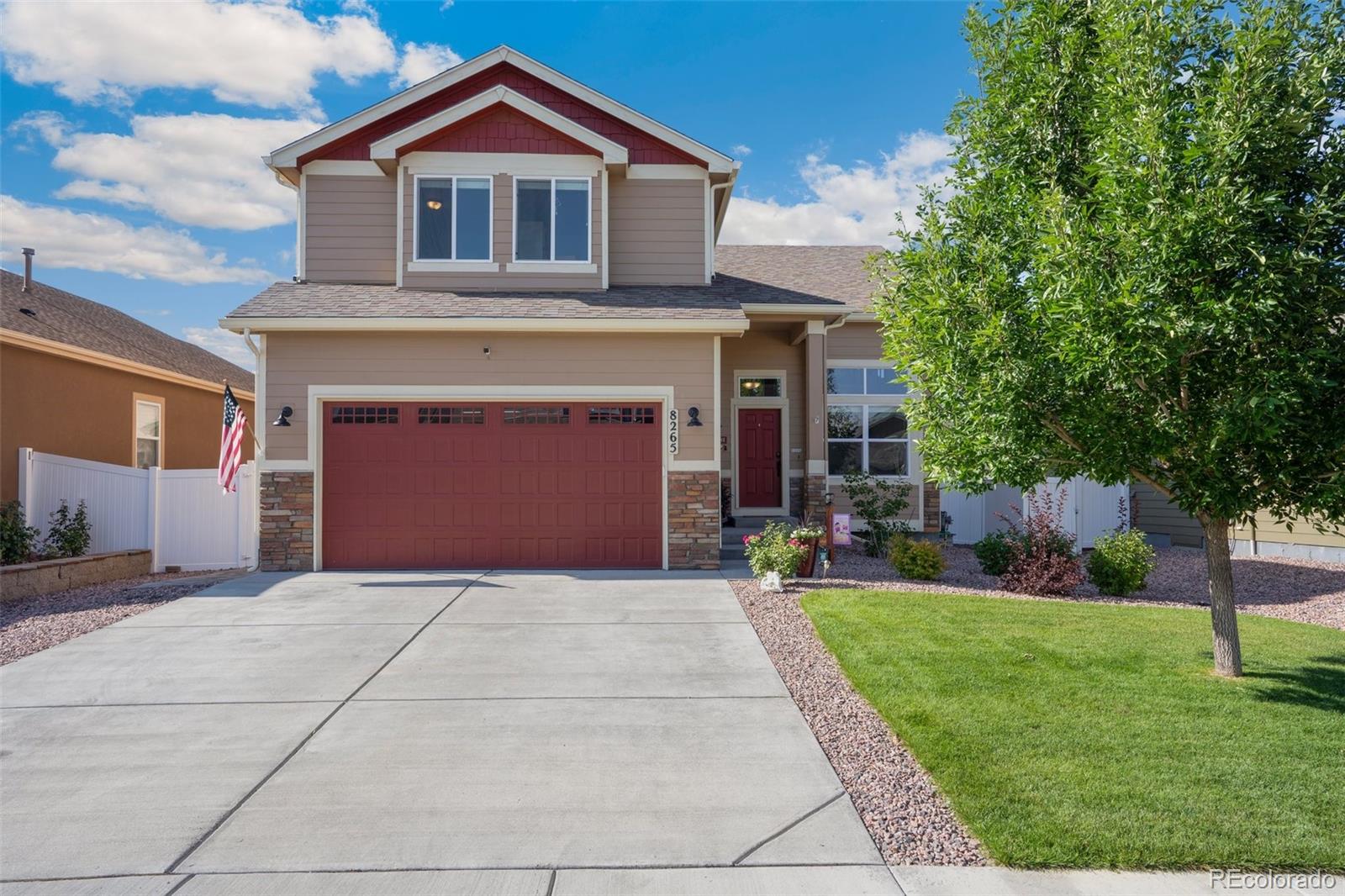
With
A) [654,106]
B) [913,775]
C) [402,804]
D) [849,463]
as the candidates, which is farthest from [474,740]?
[654,106]

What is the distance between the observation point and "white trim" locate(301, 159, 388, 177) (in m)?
12.6

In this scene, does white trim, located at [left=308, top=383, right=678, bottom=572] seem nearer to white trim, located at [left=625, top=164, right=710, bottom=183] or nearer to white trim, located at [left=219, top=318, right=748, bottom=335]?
white trim, located at [left=219, top=318, right=748, bottom=335]

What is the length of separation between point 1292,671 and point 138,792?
8.66m

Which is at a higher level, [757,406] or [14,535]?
[757,406]

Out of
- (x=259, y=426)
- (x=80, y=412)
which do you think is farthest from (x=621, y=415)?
(x=80, y=412)

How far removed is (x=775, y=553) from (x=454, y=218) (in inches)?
296

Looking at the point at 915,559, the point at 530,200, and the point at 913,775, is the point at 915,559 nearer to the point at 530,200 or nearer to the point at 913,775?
the point at 913,775

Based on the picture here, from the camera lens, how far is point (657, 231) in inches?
516

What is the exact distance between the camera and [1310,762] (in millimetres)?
4684

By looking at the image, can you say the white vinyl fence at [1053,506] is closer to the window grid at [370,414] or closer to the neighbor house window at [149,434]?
the window grid at [370,414]

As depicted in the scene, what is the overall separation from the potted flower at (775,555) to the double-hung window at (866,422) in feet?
15.9

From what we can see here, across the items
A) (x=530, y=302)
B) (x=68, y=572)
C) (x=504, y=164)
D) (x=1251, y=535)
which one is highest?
(x=504, y=164)

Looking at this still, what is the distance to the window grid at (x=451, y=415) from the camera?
37.9ft

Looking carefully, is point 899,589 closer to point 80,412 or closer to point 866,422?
point 866,422
